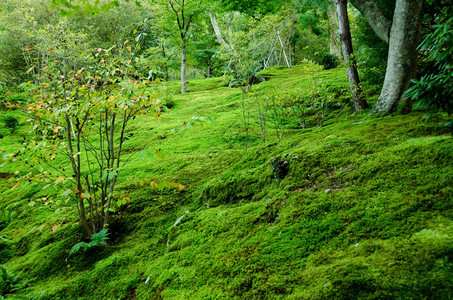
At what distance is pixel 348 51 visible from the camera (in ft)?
17.1

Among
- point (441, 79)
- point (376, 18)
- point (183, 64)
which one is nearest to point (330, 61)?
point (183, 64)

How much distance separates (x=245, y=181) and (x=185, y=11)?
13182 mm

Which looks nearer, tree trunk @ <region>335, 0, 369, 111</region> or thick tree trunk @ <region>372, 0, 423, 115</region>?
thick tree trunk @ <region>372, 0, 423, 115</region>

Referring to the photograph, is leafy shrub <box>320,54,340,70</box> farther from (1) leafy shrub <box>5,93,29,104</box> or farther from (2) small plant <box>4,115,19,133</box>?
(2) small plant <box>4,115,19,133</box>

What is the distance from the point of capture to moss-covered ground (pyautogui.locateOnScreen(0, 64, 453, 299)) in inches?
52.8

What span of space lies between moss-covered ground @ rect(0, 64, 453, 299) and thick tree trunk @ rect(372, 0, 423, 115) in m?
0.46

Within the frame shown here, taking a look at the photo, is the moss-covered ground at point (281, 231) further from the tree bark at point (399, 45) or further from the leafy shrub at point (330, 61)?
the leafy shrub at point (330, 61)

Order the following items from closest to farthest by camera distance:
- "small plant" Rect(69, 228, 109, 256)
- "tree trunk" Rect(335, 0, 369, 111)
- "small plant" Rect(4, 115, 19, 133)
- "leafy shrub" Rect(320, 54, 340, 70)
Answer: "small plant" Rect(69, 228, 109, 256) → "tree trunk" Rect(335, 0, 369, 111) → "small plant" Rect(4, 115, 19, 133) → "leafy shrub" Rect(320, 54, 340, 70)

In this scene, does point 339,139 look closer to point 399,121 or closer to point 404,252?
point 399,121

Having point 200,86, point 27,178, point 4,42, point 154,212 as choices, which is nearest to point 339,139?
point 154,212

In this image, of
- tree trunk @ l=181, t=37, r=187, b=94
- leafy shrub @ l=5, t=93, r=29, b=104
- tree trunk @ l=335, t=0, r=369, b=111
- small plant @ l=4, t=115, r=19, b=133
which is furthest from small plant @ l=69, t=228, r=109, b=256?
tree trunk @ l=181, t=37, r=187, b=94

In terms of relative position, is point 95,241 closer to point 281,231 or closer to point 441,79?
point 281,231

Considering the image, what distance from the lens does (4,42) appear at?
18.6m

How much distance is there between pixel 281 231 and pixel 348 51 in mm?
4696
